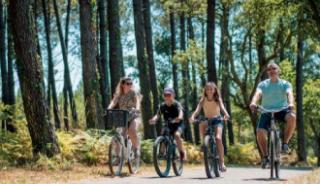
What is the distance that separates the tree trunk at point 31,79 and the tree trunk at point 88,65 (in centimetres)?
383

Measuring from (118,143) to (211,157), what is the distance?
78.3 inches

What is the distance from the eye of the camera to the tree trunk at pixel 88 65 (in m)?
19.6

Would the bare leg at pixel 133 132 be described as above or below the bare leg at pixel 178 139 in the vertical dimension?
above

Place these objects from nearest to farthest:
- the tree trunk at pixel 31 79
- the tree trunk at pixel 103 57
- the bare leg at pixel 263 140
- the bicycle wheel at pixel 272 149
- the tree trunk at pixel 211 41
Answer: the bicycle wheel at pixel 272 149 → the bare leg at pixel 263 140 → the tree trunk at pixel 31 79 → the tree trunk at pixel 211 41 → the tree trunk at pixel 103 57

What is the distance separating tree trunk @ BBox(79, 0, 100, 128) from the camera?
19594 millimetres

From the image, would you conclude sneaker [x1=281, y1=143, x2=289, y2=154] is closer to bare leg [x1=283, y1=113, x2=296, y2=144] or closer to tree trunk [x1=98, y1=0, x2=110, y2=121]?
bare leg [x1=283, y1=113, x2=296, y2=144]

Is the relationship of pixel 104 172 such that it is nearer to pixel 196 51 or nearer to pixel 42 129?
pixel 42 129

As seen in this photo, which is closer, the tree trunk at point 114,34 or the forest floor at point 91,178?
the forest floor at point 91,178

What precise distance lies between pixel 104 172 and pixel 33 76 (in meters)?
3.07

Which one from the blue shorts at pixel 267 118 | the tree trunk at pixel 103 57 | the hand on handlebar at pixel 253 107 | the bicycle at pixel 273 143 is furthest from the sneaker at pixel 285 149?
the tree trunk at pixel 103 57

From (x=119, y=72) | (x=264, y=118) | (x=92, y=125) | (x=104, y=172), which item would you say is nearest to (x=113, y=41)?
(x=119, y=72)

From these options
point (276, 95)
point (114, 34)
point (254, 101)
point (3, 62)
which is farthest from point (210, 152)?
point (3, 62)

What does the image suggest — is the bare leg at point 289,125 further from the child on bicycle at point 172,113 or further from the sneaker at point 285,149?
the child on bicycle at point 172,113

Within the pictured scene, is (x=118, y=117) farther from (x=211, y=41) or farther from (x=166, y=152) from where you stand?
(x=211, y=41)
